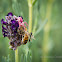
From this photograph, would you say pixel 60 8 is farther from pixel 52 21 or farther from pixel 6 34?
pixel 6 34

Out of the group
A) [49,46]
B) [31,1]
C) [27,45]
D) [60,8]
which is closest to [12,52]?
[27,45]

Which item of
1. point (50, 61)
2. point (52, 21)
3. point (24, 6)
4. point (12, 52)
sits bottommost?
point (50, 61)

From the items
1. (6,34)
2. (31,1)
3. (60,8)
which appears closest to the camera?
(6,34)

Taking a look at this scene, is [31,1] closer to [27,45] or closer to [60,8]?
[27,45]

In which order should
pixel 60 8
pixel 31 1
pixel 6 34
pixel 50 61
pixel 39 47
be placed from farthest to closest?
pixel 60 8, pixel 39 47, pixel 50 61, pixel 31 1, pixel 6 34

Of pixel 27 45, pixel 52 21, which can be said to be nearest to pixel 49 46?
pixel 52 21

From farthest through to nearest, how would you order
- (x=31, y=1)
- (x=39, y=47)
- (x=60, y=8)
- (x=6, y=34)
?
(x=60, y=8)
(x=39, y=47)
(x=31, y=1)
(x=6, y=34)

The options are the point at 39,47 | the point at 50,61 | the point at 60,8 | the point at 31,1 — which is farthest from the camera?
the point at 60,8

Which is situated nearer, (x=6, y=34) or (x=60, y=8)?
(x=6, y=34)

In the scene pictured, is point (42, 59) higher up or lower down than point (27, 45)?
lower down
